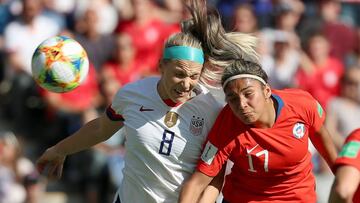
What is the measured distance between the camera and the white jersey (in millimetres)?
5395

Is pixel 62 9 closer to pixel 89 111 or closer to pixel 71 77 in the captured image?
pixel 89 111

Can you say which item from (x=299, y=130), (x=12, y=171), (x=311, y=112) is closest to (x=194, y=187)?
(x=299, y=130)

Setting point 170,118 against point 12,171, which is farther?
point 12,171

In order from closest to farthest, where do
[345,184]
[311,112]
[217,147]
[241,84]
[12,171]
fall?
[345,184]
[241,84]
[217,147]
[311,112]
[12,171]

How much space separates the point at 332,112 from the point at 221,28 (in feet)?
13.3

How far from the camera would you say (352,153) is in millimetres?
4555

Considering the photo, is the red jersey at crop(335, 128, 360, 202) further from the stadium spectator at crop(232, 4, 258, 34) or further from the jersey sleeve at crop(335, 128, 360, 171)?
the stadium spectator at crop(232, 4, 258, 34)

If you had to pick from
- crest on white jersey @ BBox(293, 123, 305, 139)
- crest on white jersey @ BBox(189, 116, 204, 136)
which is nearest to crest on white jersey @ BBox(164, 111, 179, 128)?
crest on white jersey @ BBox(189, 116, 204, 136)

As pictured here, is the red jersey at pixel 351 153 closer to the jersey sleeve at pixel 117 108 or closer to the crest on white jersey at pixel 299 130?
the crest on white jersey at pixel 299 130

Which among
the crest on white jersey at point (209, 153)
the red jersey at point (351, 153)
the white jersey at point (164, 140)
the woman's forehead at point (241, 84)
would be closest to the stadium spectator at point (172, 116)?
the white jersey at point (164, 140)

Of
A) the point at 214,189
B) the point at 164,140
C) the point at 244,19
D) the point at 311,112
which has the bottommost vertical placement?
the point at 244,19

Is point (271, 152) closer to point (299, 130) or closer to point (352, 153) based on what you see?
point (299, 130)

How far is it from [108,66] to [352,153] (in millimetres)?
5335

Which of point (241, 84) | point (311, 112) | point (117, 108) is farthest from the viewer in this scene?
point (117, 108)
